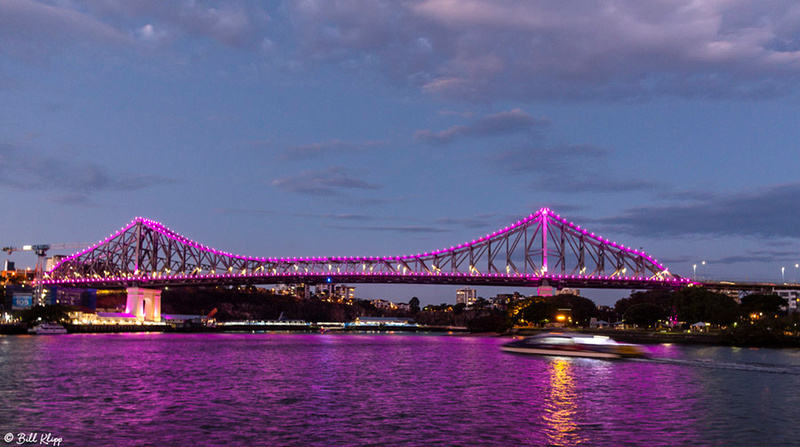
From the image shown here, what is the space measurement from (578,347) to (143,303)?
400ft

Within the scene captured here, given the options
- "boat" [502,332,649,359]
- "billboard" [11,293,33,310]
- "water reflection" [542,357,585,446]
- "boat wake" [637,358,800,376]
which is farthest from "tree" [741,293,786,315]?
"billboard" [11,293,33,310]

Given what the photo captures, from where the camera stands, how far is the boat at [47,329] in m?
122

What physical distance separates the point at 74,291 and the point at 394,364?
14291 centimetres

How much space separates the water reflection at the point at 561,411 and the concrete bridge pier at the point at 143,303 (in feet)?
435

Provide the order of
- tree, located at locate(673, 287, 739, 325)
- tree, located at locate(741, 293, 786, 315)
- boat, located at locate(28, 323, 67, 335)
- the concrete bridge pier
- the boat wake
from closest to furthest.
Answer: the boat wake, tree, located at locate(673, 287, 739, 325), boat, located at locate(28, 323, 67, 335), tree, located at locate(741, 293, 786, 315), the concrete bridge pier

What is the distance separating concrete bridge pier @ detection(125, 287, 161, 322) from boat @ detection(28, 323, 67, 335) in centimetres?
3448

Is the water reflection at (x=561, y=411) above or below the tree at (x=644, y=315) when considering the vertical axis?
below

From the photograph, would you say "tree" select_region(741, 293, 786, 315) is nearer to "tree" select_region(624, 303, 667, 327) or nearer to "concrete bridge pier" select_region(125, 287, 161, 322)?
"tree" select_region(624, 303, 667, 327)

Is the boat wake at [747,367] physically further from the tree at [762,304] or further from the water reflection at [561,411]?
the tree at [762,304]

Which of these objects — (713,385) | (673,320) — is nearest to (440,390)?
(713,385)

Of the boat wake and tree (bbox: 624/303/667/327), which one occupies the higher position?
tree (bbox: 624/303/667/327)

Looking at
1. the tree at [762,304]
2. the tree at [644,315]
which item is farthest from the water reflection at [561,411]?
the tree at [762,304]

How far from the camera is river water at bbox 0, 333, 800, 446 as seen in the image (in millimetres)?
24047

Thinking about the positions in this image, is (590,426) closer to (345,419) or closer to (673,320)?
(345,419)
